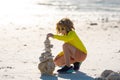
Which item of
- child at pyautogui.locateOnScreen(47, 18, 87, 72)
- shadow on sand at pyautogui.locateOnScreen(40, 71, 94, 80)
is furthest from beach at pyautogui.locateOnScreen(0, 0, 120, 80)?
child at pyautogui.locateOnScreen(47, 18, 87, 72)

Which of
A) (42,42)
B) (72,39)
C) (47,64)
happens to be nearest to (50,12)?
(42,42)

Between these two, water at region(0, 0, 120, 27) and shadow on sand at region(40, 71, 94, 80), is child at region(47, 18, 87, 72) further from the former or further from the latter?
water at region(0, 0, 120, 27)

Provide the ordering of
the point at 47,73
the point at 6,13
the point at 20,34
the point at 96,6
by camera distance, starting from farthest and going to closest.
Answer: the point at 96,6 → the point at 6,13 → the point at 20,34 → the point at 47,73

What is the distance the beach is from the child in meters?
0.24

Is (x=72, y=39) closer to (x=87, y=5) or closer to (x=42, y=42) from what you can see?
(x=42, y=42)

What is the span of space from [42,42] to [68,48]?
4548 mm

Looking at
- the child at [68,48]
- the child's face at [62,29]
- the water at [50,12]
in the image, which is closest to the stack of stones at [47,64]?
the child at [68,48]

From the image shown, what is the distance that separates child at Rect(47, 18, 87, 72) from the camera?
951 centimetres

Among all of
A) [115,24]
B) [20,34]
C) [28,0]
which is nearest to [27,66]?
[20,34]

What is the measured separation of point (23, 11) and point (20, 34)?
981 centimetres

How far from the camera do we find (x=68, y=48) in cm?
959

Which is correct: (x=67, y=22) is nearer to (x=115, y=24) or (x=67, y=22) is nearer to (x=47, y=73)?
(x=47, y=73)

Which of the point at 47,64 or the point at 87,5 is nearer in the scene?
the point at 47,64

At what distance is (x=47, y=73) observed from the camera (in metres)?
9.13
